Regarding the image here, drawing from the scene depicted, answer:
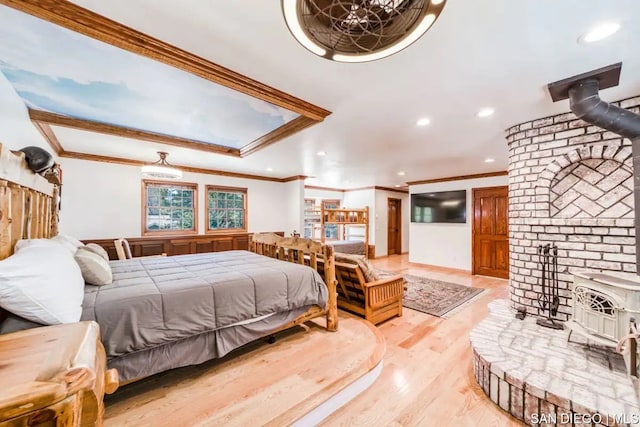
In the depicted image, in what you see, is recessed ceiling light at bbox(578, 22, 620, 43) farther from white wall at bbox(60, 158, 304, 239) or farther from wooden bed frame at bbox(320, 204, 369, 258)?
white wall at bbox(60, 158, 304, 239)

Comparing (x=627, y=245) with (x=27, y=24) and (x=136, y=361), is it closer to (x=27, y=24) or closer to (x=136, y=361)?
(x=136, y=361)

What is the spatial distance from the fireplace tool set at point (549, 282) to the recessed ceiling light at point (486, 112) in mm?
1431

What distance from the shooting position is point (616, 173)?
2.30 meters

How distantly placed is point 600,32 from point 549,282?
2.18 m

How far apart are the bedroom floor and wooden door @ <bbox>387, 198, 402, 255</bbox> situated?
218 inches

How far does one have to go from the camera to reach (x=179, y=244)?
5125 millimetres

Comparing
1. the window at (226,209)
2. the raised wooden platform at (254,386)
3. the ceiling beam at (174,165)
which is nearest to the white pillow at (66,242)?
the raised wooden platform at (254,386)

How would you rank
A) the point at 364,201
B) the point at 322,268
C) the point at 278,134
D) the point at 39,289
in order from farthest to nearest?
the point at 364,201
the point at 278,134
the point at 322,268
the point at 39,289

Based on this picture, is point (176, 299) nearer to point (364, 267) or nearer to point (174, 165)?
point (364, 267)

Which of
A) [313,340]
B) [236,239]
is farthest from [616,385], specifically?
[236,239]

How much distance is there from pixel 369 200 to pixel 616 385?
6.35 meters

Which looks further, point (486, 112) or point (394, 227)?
point (394, 227)

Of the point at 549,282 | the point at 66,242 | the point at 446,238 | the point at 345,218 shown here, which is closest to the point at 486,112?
the point at 549,282

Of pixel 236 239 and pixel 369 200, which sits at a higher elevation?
pixel 369 200
